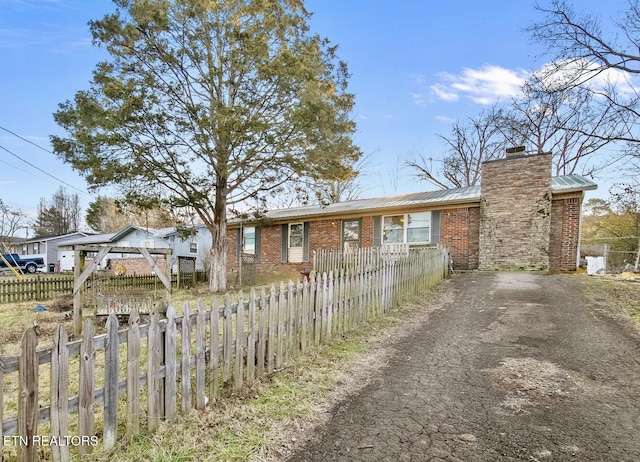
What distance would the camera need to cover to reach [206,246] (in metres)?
24.9

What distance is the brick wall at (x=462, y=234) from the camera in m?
13.7

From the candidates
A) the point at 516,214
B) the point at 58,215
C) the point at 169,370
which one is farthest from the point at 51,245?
the point at 169,370

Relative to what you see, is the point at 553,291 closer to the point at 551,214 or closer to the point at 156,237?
the point at 551,214

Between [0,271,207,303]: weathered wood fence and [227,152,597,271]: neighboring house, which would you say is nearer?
[227,152,597,271]: neighboring house

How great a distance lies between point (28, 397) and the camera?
211 cm

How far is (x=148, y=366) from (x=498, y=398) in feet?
10.7

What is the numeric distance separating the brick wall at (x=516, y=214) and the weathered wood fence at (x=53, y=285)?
13353 mm

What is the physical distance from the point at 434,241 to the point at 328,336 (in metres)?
10.4

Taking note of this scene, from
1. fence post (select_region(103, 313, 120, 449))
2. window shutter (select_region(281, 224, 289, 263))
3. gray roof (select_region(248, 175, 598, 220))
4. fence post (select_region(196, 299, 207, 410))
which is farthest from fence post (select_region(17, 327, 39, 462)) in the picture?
window shutter (select_region(281, 224, 289, 263))

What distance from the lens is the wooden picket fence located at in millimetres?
2170

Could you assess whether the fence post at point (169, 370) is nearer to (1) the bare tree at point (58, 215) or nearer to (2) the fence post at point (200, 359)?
(2) the fence post at point (200, 359)

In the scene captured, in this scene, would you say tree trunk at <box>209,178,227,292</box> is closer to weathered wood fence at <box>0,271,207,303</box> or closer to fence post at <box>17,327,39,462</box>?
weathered wood fence at <box>0,271,207,303</box>

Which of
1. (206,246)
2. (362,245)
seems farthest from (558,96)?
(206,246)

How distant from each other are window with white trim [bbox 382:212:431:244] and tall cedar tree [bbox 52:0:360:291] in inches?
185
